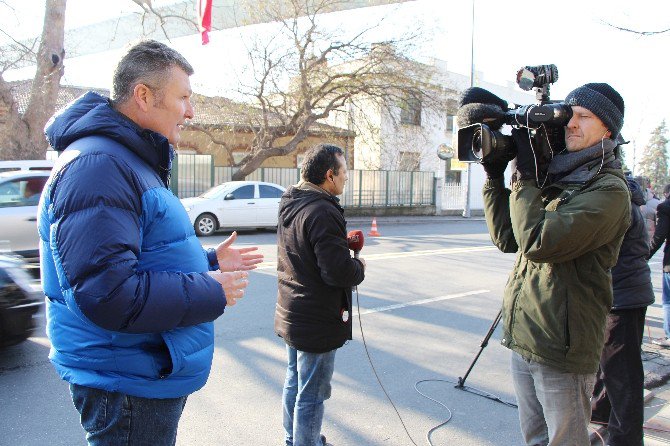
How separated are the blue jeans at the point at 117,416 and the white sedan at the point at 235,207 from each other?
1328cm

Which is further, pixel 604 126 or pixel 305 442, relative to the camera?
pixel 305 442

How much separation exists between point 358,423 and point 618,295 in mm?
1962

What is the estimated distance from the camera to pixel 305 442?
307 centimetres

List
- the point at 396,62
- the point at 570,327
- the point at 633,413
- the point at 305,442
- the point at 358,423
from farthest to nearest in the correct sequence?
the point at 396,62 < the point at 358,423 < the point at 633,413 < the point at 305,442 < the point at 570,327

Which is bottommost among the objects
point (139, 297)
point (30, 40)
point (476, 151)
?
point (139, 297)

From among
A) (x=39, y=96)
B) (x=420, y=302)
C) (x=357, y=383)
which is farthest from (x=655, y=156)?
(x=357, y=383)

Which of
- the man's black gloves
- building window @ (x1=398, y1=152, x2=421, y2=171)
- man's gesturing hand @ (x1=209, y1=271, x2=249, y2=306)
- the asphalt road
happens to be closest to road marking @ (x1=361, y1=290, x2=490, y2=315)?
the asphalt road

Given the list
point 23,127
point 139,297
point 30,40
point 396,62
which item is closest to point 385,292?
point 139,297

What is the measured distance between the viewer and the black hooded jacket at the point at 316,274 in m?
2.97

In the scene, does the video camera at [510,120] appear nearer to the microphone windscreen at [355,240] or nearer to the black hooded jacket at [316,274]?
the black hooded jacket at [316,274]

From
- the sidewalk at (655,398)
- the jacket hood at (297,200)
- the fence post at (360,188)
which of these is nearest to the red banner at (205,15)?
the jacket hood at (297,200)

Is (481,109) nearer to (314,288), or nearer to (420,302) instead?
(314,288)

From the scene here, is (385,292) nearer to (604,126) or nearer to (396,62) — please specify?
(604,126)

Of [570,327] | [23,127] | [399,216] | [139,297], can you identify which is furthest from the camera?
[399,216]
